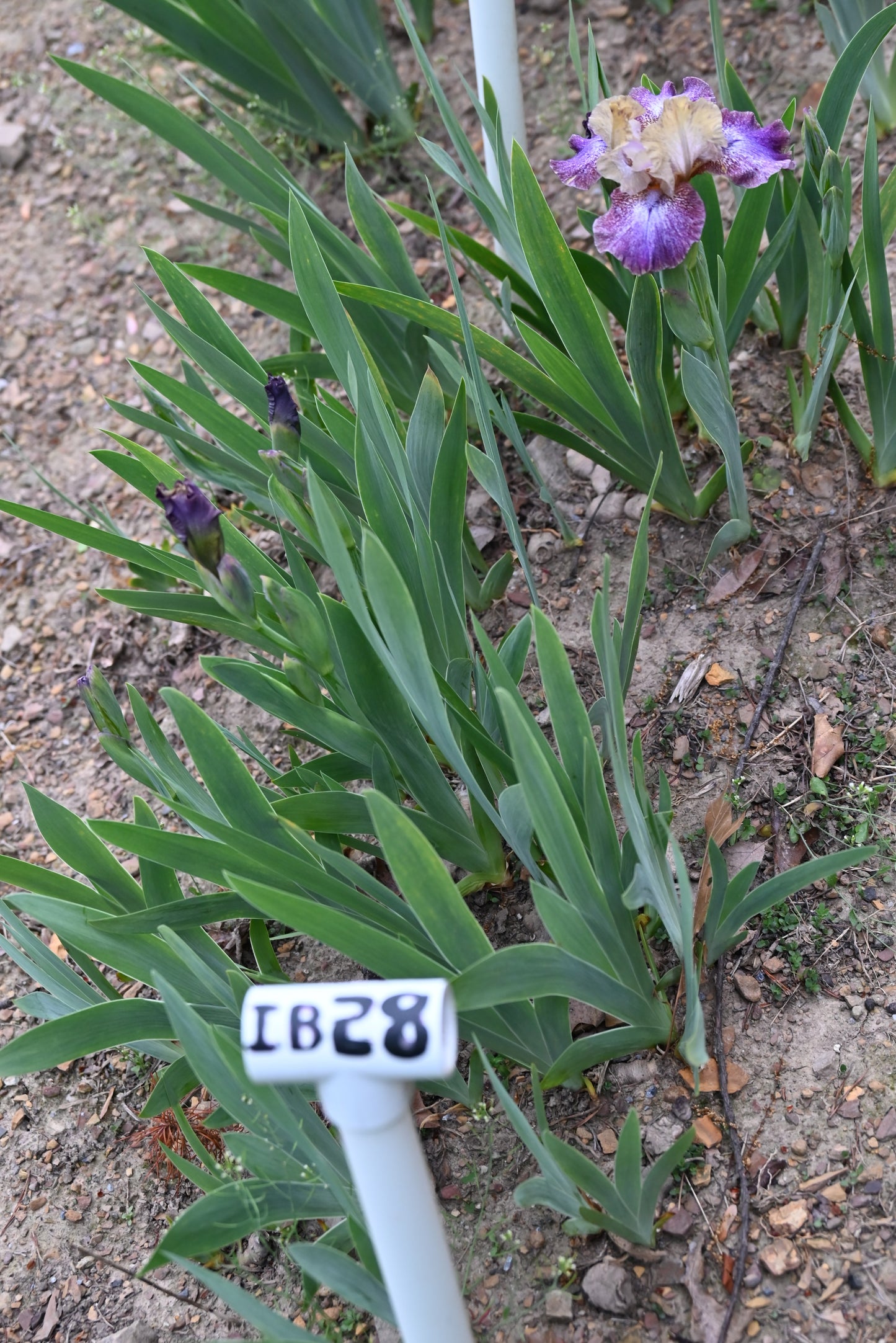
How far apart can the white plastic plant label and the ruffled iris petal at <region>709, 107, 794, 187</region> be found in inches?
39.9

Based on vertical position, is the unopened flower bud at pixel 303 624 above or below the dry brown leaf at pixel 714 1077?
above

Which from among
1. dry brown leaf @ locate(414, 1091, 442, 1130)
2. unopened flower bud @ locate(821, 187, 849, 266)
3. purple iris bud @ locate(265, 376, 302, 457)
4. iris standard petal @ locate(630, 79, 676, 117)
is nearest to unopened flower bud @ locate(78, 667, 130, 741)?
purple iris bud @ locate(265, 376, 302, 457)

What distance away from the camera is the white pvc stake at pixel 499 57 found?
1.67 meters

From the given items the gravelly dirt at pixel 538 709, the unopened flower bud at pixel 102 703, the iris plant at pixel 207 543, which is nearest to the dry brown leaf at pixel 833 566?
the gravelly dirt at pixel 538 709

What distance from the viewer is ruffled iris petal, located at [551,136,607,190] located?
1300 millimetres

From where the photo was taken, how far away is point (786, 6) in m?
2.19

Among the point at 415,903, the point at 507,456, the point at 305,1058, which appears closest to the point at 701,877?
the point at 415,903

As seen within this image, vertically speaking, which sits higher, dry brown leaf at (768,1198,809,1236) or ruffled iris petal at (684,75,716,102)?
ruffled iris petal at (684,75,716,102)

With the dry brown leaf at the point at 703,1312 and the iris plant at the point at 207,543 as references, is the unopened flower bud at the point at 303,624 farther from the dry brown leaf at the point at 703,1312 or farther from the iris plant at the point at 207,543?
the dry brown leaf at the point at 703,1312

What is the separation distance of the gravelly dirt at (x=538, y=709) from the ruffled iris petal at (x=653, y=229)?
508 mm

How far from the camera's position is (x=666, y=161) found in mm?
1233

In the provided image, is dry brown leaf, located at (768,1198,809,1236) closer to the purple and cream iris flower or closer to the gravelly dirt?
the gravelly dirt

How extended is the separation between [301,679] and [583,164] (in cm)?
73

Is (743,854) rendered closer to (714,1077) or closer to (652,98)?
(714,1077)
